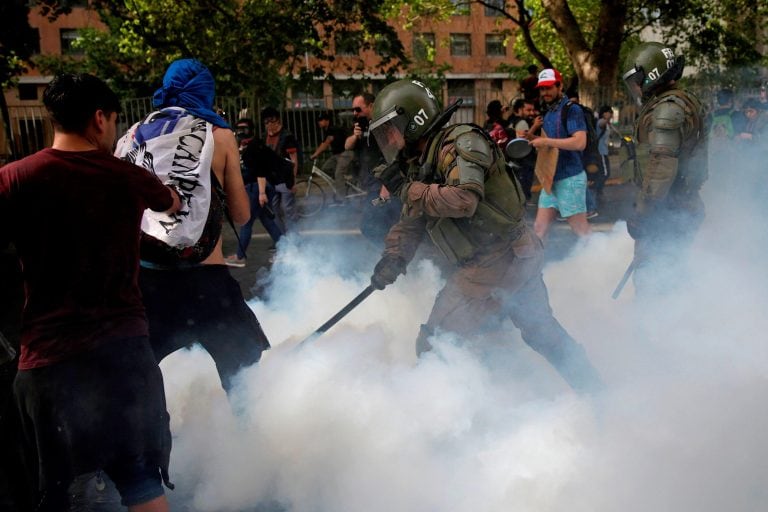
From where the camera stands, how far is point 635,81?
15.4ft

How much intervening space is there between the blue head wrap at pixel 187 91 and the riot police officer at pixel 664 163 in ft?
8.41

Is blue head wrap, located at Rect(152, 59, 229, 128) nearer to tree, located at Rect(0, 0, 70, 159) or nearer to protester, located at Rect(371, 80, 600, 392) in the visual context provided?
protester, located at Rect(371, 80, 600, 392)

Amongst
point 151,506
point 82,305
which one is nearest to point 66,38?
point 82,305

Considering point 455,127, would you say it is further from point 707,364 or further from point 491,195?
point 707,364

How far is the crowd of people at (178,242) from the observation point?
7.38 ft

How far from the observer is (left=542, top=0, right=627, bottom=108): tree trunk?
1648 centimetres

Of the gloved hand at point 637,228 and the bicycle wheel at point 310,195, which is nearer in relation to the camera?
the gloved hand at point 637,228

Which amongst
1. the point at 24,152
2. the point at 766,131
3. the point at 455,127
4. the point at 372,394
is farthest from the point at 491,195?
the point at 24,152

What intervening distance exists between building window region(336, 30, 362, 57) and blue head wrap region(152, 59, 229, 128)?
375 inches

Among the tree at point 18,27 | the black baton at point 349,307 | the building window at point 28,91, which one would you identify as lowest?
the black baton at point 349,307

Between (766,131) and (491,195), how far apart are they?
7.93m

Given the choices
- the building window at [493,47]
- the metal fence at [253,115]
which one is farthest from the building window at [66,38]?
the metal fence at [253,115]

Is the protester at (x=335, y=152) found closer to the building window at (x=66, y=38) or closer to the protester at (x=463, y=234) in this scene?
the protester at (x=463, y=234)

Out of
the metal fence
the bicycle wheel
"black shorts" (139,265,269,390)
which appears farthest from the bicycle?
"black shorts" (139,265,269,390)
